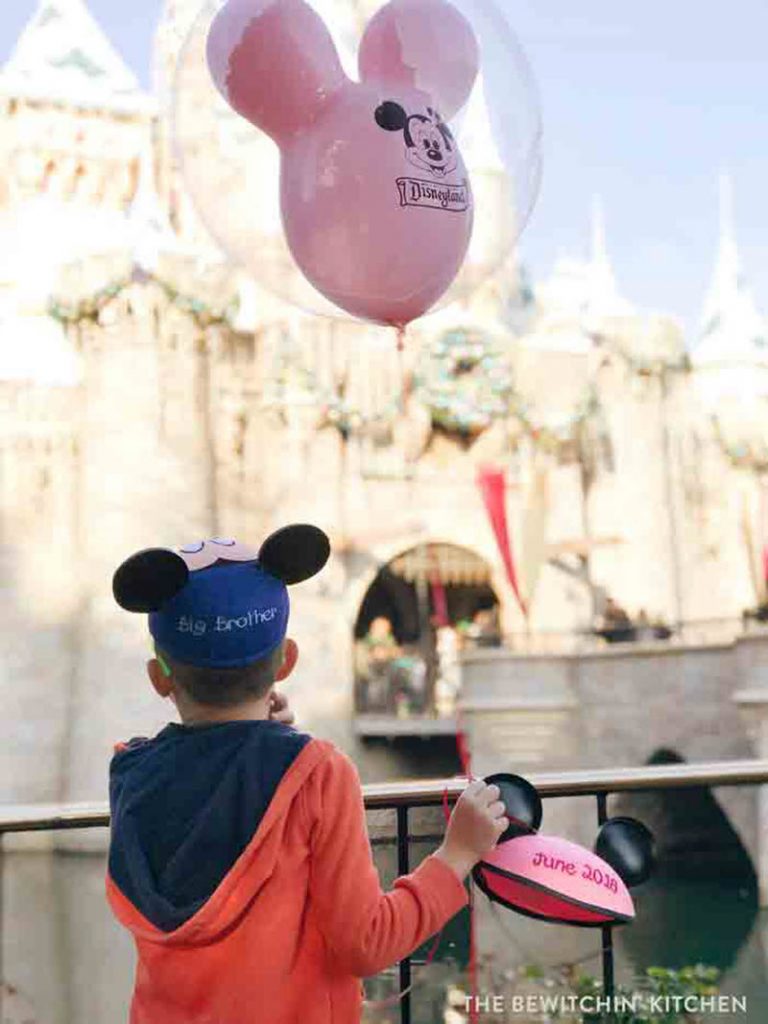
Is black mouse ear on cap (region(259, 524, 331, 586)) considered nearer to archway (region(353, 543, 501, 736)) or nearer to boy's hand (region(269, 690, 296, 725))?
boy's hand (region(269, 690, 296, 725))

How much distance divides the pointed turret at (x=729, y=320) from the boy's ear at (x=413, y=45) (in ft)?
76.0

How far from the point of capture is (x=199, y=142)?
141 inches

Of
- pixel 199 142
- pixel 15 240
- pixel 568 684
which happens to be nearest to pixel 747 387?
pixel 568 684

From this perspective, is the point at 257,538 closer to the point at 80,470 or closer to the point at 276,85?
the point at 80,470

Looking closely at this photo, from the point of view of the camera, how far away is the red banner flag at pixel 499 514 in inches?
790

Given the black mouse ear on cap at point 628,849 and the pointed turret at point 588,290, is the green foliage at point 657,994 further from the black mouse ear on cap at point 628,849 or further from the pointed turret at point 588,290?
the pointed turret at point 588,290

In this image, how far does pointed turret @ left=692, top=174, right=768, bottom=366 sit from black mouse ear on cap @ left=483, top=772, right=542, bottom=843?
2447 centimetres

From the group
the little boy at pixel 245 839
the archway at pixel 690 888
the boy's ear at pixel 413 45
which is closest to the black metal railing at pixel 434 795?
the little boy at pixel 245 839

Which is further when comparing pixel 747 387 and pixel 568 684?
pixel 747 387

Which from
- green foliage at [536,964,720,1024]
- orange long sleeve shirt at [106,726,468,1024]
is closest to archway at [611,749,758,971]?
green foliage at [536,964,720,1024]

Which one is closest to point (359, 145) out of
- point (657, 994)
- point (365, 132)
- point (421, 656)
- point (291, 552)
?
point (365, 132)

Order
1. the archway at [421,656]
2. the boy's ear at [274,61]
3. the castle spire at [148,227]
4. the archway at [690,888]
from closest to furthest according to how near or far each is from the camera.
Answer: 1. the boy's ear at [274,61]
2. the archway at [690,888]
3. the castle spire at [148,227]
4. the archway at [421,656]

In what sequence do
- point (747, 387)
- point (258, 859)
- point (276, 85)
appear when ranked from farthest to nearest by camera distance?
1. point (747, 387)
2. point (276, 85)
3. point (258, 859)

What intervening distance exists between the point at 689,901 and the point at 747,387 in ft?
33.7
